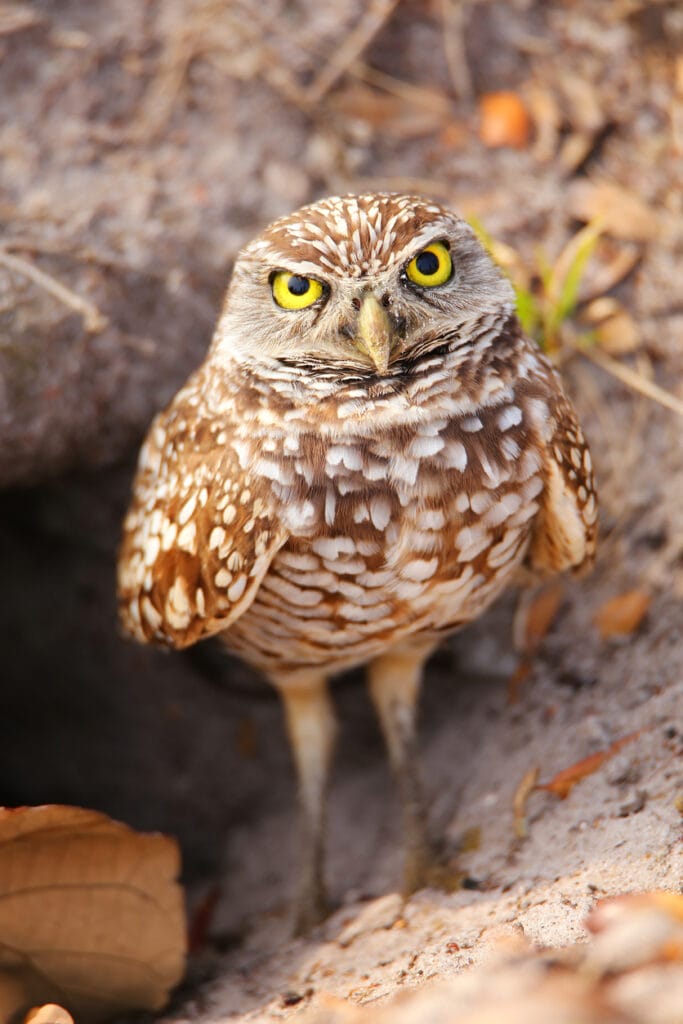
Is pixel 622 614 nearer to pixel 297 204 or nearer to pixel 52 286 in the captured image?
pixel 297 204

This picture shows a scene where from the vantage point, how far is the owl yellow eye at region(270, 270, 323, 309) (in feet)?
7.01

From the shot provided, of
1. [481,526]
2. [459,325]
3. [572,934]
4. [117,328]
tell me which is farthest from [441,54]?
[572,934]

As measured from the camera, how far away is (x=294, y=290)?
2.16 meters

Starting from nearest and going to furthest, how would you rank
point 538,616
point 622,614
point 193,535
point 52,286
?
point 193,535
point 52,286
point 622,614
point 538,616

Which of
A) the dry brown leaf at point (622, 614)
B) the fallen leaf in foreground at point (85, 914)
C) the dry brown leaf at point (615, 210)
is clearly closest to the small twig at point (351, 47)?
the dry brown leaf at point (615, 210)

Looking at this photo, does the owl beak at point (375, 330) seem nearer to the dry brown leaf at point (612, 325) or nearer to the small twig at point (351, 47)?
the dry brown leaf at point (612, 325)

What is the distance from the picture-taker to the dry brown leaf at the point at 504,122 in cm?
349

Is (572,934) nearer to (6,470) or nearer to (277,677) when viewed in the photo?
(277,677)

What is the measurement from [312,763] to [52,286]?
5.54 feet

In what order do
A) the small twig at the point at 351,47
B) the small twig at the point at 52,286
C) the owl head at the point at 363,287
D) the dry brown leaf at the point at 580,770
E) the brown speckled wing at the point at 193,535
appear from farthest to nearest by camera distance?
the small twig at the point at 351,47, the small twig at the point at 52,286, the dry brown leaf at the point at 580,770, the brown speckled wing at the point at 193,535, the owl head at the point at 363,287

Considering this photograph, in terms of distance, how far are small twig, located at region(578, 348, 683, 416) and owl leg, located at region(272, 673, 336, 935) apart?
136cm

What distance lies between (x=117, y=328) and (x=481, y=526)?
1.49m

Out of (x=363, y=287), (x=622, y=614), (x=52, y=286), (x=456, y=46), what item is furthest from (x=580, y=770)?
(x=456, y=46)

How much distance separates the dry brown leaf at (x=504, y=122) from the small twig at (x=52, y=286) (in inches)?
61.4
